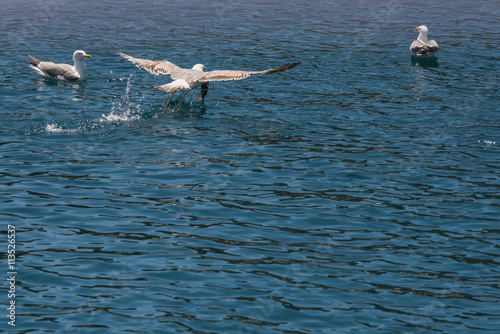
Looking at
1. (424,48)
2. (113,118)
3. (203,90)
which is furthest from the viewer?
(424,48)

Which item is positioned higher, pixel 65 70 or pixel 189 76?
pixel 189 76

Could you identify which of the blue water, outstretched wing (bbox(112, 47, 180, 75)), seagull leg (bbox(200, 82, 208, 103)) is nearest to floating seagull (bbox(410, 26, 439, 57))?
the blue water

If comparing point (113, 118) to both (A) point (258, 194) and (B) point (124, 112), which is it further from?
(A) point (258, 194)

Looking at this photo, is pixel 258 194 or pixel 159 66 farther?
pixel 159 66

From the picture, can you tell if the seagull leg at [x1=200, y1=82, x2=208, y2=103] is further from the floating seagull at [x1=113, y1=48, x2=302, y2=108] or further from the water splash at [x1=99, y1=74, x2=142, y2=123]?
the water splash at [x1=99, y1=74, x2=142, y2=123]

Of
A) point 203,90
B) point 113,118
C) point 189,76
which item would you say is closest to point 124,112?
point 113,118

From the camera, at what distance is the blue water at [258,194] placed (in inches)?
393

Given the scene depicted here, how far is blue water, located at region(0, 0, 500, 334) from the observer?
999cm

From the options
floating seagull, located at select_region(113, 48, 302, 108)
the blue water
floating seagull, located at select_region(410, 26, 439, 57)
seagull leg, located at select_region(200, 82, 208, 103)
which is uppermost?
floating seagull, located at select_region(410, 26, 439, 57)

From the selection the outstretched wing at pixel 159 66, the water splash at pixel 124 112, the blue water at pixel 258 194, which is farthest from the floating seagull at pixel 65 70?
the water splash at pixel 124 112

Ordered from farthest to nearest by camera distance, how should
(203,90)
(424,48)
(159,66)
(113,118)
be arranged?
(424,48) < (159,66) < (203,90) < (113,118)

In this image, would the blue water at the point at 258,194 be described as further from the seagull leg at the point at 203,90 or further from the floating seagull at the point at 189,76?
the floating seagull at the point at 189,76

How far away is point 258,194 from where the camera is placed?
46.4 ft

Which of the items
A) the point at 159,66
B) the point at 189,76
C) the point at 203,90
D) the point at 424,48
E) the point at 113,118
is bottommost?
the point at 113,118
